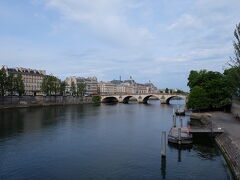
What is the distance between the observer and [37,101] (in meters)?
123

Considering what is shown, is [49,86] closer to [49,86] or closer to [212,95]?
[49,86]

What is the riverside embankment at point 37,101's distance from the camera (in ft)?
338

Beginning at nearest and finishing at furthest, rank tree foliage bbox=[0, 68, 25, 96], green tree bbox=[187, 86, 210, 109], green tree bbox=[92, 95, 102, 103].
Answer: green tree bbox=[187, 86, 210, 109]
tree foliage bbox=[0, 68, 25, 96]
green tree bbox=[92, 95, 102, 103]

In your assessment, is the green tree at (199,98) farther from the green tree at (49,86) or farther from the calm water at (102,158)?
the green tree at (49,86)

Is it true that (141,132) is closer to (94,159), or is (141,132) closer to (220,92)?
(94,159)

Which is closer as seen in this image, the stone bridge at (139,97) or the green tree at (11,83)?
the green tree at (11,83)

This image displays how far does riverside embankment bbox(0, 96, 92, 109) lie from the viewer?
10311 cm

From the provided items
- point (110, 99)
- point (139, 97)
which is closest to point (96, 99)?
point (110, 99)

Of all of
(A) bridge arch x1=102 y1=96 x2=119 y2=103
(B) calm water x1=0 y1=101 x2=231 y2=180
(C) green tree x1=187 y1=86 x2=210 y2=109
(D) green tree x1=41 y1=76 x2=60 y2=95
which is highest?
(D) green tree x1=41 y1=76 x2=60 y2=95

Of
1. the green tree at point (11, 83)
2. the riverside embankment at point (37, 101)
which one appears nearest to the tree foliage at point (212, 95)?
the riverside embankment at point (37, 101)

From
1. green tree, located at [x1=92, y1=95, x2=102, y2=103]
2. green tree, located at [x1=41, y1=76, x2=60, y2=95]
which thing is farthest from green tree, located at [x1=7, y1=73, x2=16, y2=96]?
green tree, located at [x1=92, y1=95, x2=102, y2=103]

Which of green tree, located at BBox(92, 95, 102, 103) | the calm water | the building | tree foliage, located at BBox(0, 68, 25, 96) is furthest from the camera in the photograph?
green tree, located at BBox(92, 95, 102, 103)

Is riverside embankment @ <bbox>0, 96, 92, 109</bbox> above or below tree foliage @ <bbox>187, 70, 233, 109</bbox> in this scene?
below

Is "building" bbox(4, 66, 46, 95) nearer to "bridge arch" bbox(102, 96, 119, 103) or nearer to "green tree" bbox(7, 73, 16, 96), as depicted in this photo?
"bridge arch" bbox(102, 96, 119, 103)
